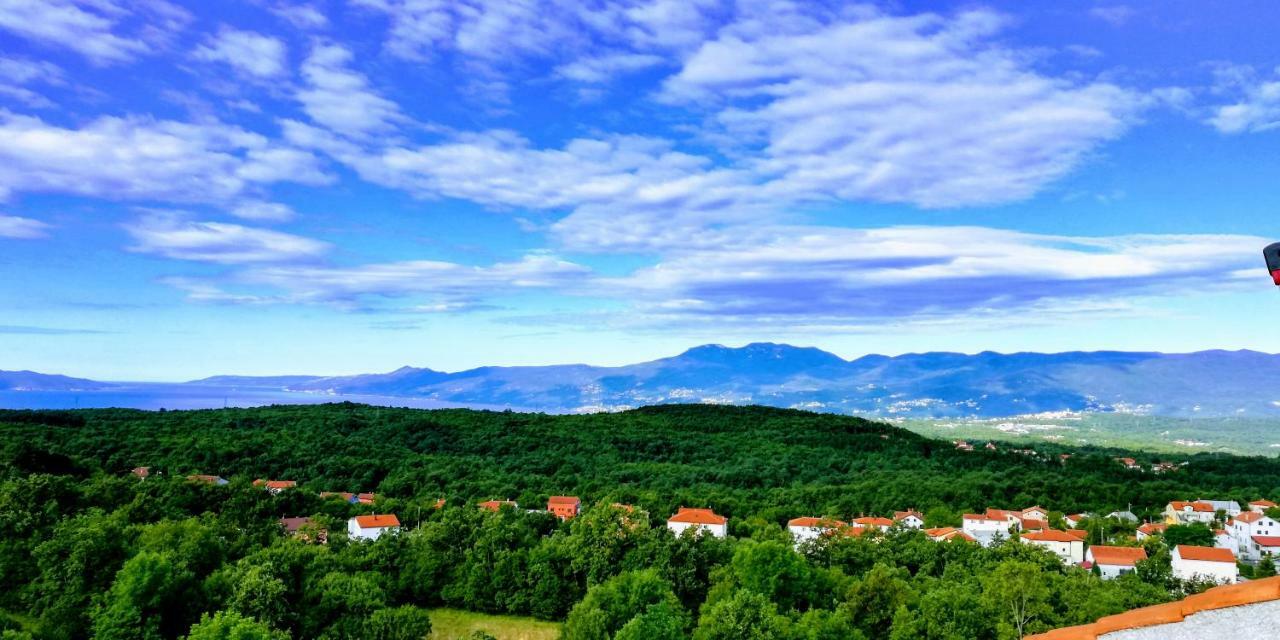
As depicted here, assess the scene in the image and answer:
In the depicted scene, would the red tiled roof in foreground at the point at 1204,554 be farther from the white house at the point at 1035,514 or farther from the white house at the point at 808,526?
the white house at the point at 808,526

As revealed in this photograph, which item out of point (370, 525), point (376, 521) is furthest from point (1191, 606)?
point (376, 521)

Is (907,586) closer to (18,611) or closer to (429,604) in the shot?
(429,604)

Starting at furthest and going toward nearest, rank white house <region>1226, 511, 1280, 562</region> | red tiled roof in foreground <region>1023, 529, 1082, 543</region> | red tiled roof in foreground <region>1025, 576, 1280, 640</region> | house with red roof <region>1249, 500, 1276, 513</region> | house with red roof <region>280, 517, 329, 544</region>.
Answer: house with red roof <region>1249, 500, 1276, 513</region>
white house <region>1226, 511, 1280, 562</region>
red tiled roof in foreground <region>1023, 529, 1082, 543</region>
house with red roof <region>280, 517, 329, 544</region>
red tiled roof in foreground <region>1025, 576, 1280, 640</region>

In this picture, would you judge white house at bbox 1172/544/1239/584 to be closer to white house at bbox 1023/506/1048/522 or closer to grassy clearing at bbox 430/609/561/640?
white house at bbox 1023/506/1048/522

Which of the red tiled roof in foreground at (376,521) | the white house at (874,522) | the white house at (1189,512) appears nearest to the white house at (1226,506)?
the white house at (1189,512)

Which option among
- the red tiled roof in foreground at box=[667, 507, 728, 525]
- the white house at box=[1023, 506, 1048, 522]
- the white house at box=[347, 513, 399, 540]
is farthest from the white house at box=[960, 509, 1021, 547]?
the white house at box=[347, 513, 399, 540]

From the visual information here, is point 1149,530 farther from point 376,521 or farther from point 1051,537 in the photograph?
point 376,521
